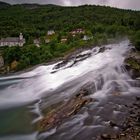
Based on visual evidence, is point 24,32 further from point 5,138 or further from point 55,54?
point 5,138

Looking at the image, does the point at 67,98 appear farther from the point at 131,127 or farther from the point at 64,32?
the point at 64,32

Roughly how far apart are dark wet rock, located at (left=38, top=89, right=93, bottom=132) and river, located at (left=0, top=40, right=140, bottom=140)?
438 millimetres

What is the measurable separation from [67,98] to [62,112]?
2839 millimetres

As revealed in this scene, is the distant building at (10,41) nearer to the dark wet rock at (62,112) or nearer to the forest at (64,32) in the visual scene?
the forest at (64,32)

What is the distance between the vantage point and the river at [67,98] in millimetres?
17625

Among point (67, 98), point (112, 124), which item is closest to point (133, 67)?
point (67, 98)

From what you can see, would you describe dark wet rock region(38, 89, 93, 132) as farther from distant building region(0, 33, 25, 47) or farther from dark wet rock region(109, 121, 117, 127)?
distant building region(0, 33, 25, 47)

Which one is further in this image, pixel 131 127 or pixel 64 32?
pixel 64 32

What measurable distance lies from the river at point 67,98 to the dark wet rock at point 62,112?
17.2 inches

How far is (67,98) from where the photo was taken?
22672 mm

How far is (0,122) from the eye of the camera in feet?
67.4

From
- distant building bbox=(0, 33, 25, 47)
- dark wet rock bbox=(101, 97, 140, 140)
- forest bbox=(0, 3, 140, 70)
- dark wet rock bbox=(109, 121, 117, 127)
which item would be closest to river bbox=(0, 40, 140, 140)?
dark wet rock bbox=(109, 121, 117, 127)

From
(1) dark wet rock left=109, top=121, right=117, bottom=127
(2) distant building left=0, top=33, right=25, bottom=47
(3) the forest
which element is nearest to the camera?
(1) dark wet rock left=109, top=121, right=117, bottom=127

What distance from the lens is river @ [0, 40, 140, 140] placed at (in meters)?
Answer: 17.6
